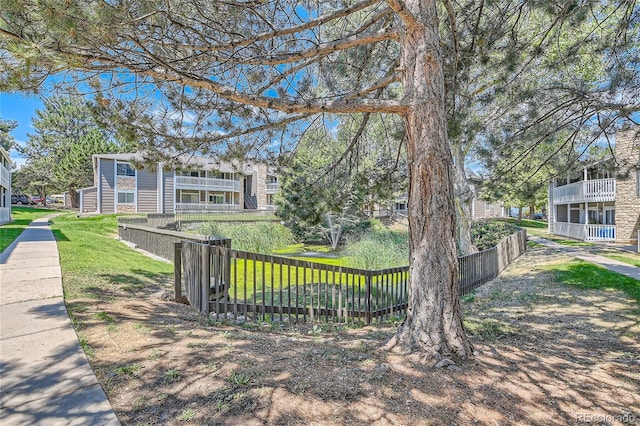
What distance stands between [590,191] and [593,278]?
550 inches

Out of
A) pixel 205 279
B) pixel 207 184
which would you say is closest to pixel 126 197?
pixel 207 184

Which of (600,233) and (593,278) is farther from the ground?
(600,233)

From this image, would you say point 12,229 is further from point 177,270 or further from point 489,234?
point 489,234

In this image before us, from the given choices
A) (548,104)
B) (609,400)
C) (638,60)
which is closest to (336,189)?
(548,104)

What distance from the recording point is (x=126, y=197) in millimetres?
27812

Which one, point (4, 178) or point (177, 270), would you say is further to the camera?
point (4, 178)

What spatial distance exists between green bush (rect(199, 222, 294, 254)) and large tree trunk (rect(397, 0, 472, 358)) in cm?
1091

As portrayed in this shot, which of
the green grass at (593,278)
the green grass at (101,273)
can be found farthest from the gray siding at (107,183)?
the green grass at (593,278)

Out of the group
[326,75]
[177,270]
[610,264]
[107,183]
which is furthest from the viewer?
[107,183]

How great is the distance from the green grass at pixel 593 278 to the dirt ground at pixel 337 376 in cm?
352

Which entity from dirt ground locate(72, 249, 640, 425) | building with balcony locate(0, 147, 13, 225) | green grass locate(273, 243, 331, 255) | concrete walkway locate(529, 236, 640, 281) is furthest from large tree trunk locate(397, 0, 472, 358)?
building with balcony locate(0, 147, 13, 225)

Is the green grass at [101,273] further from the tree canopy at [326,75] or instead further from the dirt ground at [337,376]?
the tree canopy at [326,75]

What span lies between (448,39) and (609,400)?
17.7 feet

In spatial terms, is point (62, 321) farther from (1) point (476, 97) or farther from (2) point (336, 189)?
(1) point (476, 97)
